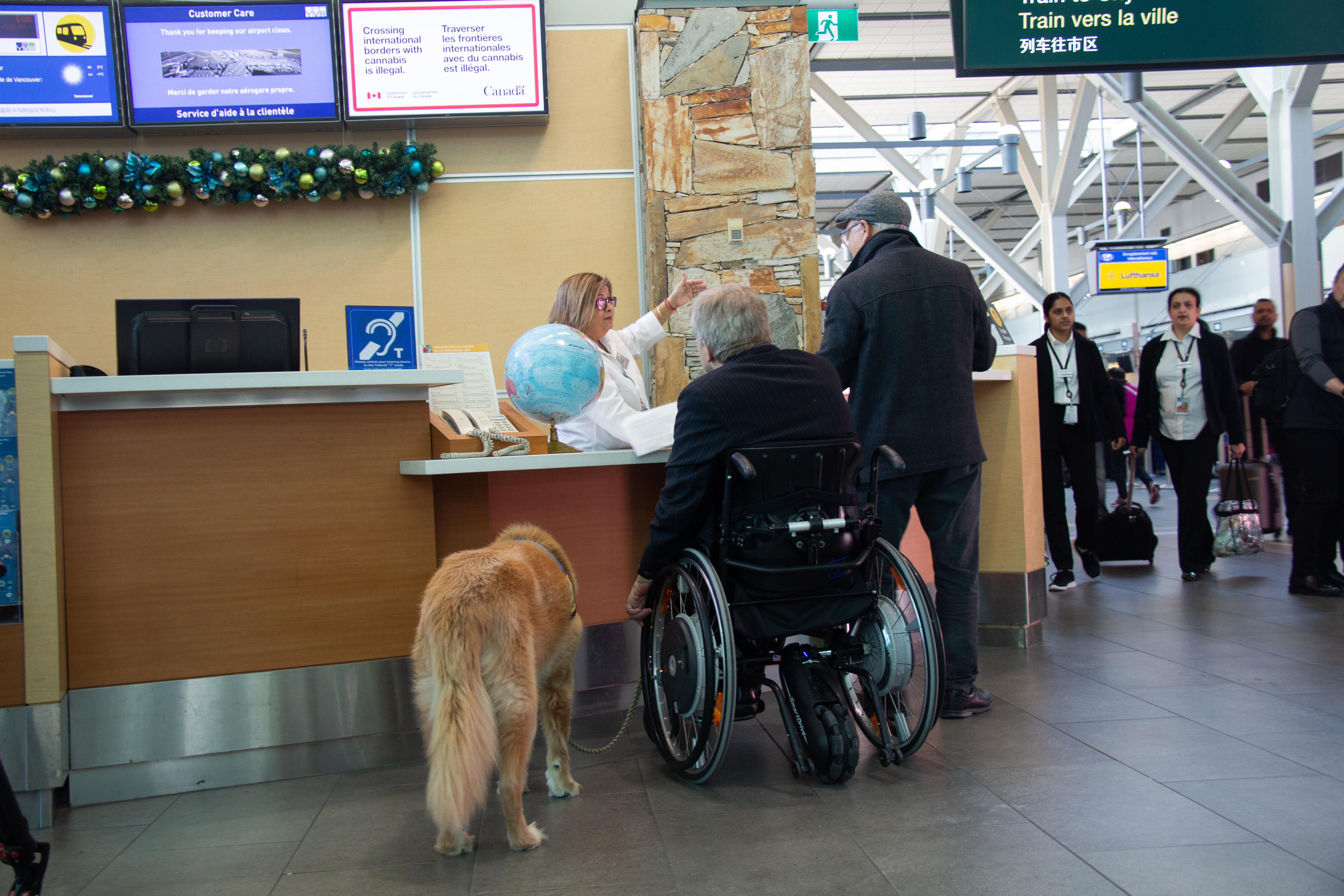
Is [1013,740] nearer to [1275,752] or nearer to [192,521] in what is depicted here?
[1275,752]

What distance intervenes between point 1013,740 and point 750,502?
115 cm

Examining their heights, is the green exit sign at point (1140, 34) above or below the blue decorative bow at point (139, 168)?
above

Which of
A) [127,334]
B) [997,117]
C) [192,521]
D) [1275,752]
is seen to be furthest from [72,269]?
[997,117]

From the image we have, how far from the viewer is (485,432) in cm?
302

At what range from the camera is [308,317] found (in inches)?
215

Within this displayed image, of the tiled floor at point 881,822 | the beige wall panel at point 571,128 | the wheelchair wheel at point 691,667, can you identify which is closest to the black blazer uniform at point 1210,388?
the tiled floor at point 881,822

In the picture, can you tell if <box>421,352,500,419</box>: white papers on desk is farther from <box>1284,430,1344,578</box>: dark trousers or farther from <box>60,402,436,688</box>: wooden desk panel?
<box>1284,430,1344,578</box>: dark trousers

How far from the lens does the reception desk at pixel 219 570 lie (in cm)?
263

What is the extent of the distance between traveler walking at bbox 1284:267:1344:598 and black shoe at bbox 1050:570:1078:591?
1030 millimetres

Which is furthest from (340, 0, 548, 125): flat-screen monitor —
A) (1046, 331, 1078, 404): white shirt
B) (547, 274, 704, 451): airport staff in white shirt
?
(1046, 331, 1078, 404): white shirt

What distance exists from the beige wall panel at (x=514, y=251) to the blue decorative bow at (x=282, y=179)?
2.27 ft

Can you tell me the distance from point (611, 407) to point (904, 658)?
122cm

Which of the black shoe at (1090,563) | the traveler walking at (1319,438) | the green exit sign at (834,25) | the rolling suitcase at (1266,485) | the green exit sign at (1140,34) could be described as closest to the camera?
the green exit sign at (1140,34)

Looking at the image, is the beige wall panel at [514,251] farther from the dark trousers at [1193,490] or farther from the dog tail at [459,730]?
the dog tail at [459,730]
